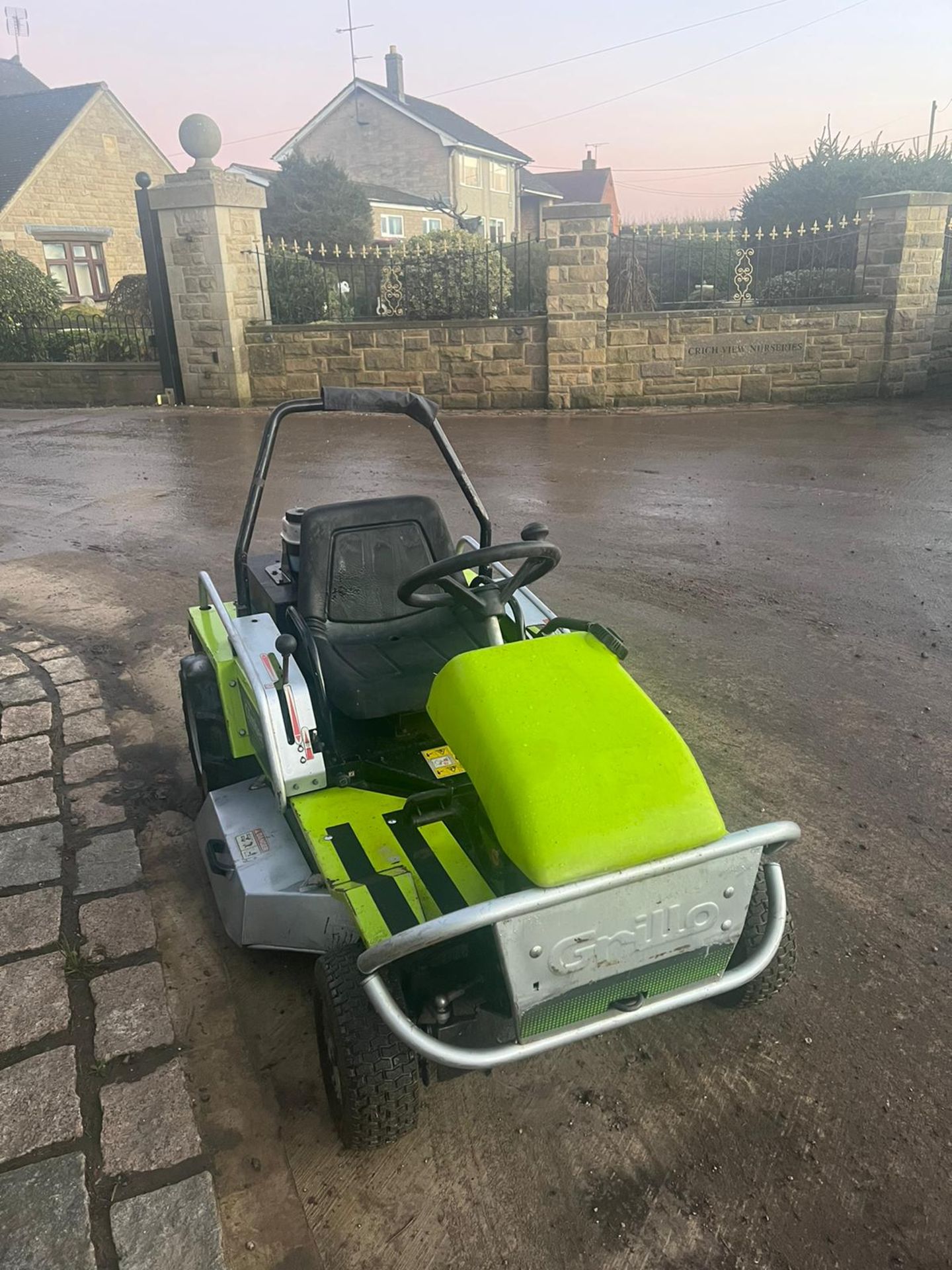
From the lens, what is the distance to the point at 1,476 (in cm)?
927

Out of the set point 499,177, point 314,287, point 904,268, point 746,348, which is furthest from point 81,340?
point 499,177

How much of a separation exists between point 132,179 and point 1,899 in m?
36.1

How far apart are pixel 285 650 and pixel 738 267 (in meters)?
11.1

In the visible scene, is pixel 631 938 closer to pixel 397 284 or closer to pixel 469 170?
pixel 397 284

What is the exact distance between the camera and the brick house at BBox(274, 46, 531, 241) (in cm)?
3844

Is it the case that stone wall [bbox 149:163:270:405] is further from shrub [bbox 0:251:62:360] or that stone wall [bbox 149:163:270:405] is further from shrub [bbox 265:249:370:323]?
shrub [bbox 0:251:62:360]

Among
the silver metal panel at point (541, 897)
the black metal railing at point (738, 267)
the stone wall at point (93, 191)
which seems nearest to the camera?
the silver metal panel at point (541, 897)

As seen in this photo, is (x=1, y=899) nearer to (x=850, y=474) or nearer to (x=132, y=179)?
(x=850, y=474)

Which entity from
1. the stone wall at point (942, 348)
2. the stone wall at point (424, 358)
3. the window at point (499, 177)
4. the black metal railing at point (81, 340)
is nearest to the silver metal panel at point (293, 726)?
the stone wall at point (424, 358)

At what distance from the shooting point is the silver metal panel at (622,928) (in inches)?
73.4

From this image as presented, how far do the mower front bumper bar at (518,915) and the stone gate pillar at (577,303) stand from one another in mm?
10318

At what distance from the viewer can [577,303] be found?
11.3 meters

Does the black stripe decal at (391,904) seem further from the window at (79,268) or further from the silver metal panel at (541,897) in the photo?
the window at (79,268)

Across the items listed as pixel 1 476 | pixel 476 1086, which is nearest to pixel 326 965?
pixel 476 1086
